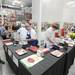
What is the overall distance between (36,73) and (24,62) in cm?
32

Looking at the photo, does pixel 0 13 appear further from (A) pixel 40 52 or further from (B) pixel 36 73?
(B) pixel 36 73

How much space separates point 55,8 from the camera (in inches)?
190

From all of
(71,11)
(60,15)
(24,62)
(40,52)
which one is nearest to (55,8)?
(60,15)

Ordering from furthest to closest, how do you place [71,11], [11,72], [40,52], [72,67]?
[71,11] < [72,67] < [11,72] < [40,52]

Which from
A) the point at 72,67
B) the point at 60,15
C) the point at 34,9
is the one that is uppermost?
the point at 34,9

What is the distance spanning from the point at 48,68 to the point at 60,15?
418 cm

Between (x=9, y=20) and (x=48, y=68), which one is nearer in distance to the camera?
(x=48, y=68)

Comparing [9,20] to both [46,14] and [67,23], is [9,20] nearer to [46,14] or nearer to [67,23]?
[46,14]

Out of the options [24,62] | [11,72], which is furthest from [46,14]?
[24,62]

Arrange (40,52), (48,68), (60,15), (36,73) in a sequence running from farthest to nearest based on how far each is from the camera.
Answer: (60,15), (40,52), (48,68), (36,73)

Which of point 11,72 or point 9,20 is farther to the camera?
point 9,20

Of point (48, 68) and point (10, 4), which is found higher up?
point (10, 4)

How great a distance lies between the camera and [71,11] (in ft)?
15.2

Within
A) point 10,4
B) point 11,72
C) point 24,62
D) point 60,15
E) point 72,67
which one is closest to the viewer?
point 24,62
